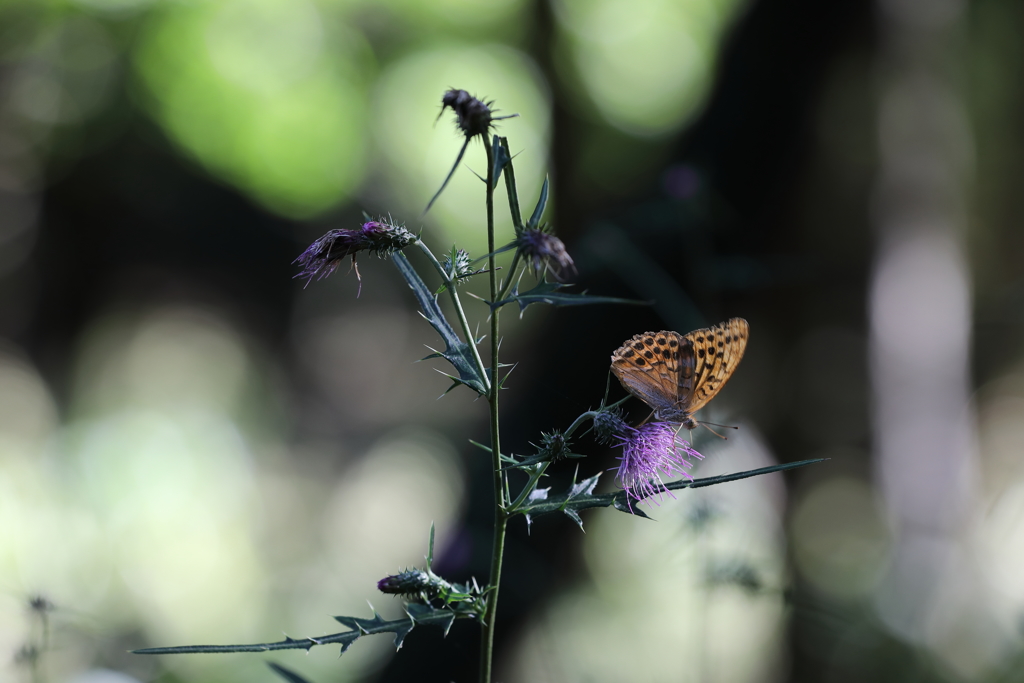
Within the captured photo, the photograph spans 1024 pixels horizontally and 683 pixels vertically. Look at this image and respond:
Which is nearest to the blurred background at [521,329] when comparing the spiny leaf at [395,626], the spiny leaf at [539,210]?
the spiny leaf at [395,626]

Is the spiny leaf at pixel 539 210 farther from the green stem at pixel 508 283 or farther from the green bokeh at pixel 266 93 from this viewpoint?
the green bokeh at pixel 266 93

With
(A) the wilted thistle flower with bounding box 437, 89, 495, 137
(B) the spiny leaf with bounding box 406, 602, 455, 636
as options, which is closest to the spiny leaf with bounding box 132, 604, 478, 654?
(B) the spiny leaf with bounding box 406, 602, 455, 636

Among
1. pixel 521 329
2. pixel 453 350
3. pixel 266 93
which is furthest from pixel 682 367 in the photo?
pixel 266 93

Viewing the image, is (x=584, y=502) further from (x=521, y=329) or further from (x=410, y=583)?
(x=521, y=329)

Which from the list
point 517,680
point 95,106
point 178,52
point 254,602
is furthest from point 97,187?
point 517,680

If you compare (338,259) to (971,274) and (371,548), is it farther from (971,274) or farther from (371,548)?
(371,548)

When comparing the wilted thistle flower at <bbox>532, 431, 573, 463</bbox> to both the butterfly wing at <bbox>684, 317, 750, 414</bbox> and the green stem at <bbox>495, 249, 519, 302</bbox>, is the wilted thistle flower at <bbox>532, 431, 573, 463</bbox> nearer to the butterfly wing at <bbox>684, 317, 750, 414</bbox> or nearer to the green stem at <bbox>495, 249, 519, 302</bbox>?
the green stem at <bbox>495, 249, 519, 302</bbox>
